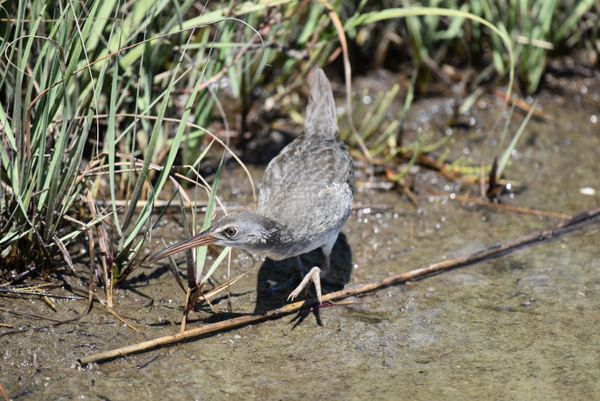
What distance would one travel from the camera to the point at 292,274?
213 inches

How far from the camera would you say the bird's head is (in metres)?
4.40

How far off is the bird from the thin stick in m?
0.17

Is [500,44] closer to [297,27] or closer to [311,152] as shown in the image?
[297,27]

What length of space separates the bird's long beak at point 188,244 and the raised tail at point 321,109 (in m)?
1.51

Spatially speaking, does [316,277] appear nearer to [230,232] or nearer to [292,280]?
[230,232]

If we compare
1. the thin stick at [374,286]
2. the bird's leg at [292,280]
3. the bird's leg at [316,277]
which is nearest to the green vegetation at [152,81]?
the thin stick at [374,286]

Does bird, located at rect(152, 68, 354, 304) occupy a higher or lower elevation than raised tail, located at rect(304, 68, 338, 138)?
lower

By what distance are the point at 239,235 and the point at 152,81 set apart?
1455 mm

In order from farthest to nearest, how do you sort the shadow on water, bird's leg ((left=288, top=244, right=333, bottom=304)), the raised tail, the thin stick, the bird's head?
the raised tail
the shadow on water
bird's leg ((left=288, top=244, right=333, bottom=304))
the bird's head
the thin stick

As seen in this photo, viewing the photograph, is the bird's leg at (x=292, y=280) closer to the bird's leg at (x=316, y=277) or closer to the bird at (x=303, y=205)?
the bird at (x=303, y=205)

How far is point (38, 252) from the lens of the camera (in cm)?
468

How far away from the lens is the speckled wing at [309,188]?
486 centimetres

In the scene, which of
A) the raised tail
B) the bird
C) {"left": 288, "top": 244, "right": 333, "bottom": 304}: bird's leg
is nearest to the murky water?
{"left": 288, "top": 244, "right": 333, "bottom": 304}: bird's leg

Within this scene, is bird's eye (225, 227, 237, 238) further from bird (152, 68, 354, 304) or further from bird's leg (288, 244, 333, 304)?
bird's leg (288, 244, 333, 304)
